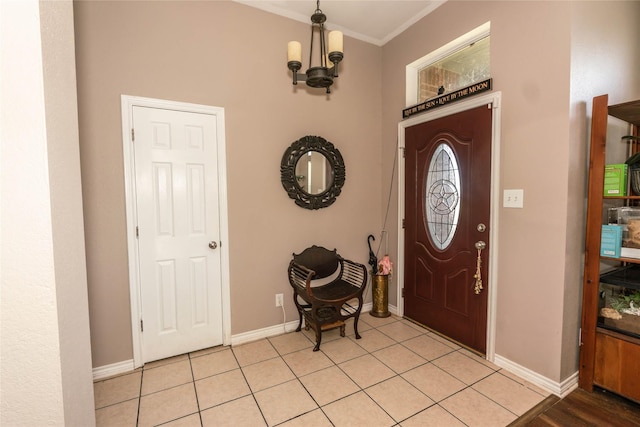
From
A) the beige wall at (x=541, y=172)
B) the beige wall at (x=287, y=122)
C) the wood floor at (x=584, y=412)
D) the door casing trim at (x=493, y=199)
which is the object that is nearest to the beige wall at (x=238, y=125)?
the beige wall at (x=287, y=122)

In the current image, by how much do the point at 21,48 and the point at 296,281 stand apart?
7.96 ft

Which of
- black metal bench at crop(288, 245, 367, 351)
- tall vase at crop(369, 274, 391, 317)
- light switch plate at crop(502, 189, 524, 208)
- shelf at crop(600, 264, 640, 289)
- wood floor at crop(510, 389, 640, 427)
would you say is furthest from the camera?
tall vase at crop(369, 274, 391, 317)

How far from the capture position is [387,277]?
330 centimetres

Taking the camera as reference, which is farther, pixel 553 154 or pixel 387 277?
pixel 387 277

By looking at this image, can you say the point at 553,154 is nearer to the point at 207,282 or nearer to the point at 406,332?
the point at 406,332

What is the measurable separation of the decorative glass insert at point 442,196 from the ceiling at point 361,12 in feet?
4.31

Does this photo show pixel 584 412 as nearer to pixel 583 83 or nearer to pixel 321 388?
pixel 321 388

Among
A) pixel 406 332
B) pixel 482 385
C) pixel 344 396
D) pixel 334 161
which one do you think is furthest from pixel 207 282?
pixel 482 385

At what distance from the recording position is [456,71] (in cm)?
281

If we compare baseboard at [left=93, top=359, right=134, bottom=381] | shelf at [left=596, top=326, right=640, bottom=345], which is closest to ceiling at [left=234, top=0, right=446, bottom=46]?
shelf at [left=596, top=326, right=640, bottom=345]

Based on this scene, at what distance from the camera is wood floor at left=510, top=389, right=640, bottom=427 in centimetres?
178

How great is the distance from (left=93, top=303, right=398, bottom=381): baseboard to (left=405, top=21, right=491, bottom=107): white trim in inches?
93.5

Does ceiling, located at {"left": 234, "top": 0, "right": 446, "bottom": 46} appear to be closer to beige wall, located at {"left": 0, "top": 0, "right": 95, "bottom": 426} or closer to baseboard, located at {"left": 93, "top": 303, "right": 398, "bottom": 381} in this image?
beige wall, located at {"left": 0, "top": 0, "right": 95, "bottom": 426}

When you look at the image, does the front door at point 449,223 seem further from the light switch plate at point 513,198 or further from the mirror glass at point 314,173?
the mirror glass at point 314,173
